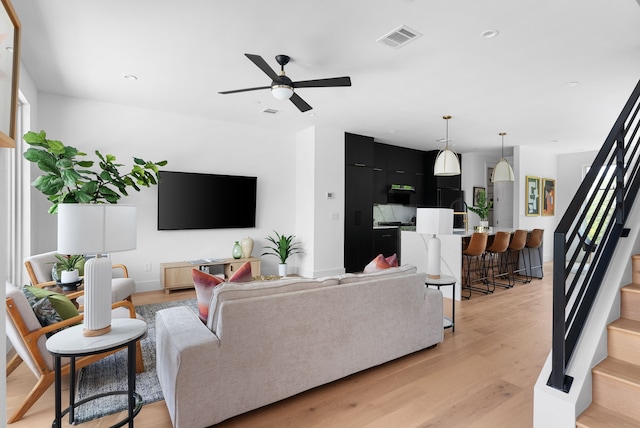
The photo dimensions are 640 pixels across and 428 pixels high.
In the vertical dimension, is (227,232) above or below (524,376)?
above

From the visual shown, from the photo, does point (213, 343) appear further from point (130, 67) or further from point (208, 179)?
point (208, 179)

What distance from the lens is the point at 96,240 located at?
179 cm

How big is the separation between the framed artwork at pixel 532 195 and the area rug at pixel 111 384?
7.67 m

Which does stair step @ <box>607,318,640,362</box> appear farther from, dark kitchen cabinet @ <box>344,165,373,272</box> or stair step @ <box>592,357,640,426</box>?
dark kitchen cabinet @ <box>344,165,373,272</box>

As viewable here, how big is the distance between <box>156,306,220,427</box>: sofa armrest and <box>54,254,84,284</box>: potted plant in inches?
69.0

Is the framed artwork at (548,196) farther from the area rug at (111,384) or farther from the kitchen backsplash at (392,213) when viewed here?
the area rug at (111,384)

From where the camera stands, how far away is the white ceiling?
245cm

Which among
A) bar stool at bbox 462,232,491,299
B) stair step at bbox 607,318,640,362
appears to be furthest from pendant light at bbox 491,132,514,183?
stair step at bbox 607,318,640,362

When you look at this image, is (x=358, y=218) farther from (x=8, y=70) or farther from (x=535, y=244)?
(x=8, y=70)

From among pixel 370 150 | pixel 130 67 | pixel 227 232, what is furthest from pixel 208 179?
pixel 370 150

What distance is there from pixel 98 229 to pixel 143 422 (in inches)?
46.1

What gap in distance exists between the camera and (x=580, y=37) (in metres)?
2.77

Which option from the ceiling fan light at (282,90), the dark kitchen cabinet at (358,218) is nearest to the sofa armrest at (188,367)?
the ceiling fan light at (282,90)

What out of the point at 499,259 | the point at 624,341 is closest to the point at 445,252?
the point at 499,259
